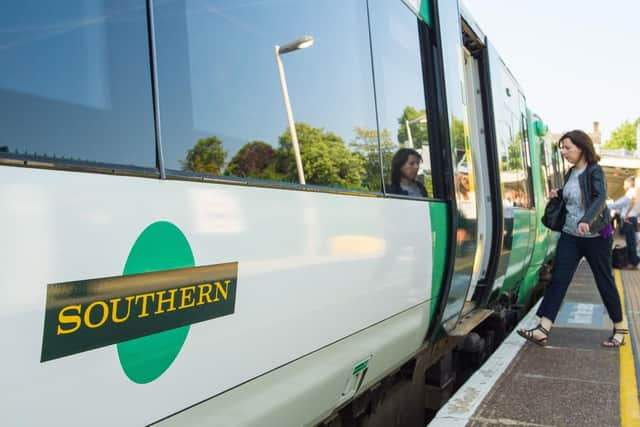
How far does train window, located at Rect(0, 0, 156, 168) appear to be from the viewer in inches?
59.4

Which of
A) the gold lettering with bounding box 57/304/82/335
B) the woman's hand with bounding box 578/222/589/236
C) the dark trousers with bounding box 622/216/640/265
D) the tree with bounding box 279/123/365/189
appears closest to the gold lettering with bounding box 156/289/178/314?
the gold lettering with bounding box 57/304/82/335

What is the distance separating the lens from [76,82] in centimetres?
167

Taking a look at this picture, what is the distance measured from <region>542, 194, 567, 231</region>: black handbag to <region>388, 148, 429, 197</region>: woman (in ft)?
7.01

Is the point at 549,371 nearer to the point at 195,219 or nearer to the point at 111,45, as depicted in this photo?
the point at 195,219

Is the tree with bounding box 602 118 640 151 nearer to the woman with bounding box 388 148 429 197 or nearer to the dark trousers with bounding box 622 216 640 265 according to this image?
the dark trousers with bounding box 622 216 640 265

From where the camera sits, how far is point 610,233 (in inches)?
213

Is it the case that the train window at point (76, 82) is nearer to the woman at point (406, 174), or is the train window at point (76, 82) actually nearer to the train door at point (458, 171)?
the woman at point (406, 174)

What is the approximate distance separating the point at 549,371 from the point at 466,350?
1171 millimetres

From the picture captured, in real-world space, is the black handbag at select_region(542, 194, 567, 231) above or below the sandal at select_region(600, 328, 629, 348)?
above

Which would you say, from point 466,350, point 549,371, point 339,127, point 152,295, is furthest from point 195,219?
point 466,350

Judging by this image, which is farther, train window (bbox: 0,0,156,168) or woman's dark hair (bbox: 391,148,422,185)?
woman's dark hair (bbox: 391,148,422,185)

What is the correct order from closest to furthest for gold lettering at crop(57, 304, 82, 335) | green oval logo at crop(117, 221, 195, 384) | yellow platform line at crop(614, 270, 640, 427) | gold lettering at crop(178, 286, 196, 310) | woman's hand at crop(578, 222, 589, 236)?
gold lettering at crop(57, 304, 82, 335)
green oval logo at crop(117, 221, 195, 384)
gold lettering at crop(178, 286, 196, 310)
yellow platform line at crop(614, 270, 640, 427)
woman's hand at crop(578, 222, 589, 236)

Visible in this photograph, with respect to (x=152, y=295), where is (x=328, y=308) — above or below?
below

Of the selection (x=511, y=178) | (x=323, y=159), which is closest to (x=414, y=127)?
(x=323, y=159)
